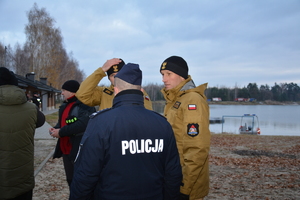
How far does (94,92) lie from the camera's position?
3816 millimetres

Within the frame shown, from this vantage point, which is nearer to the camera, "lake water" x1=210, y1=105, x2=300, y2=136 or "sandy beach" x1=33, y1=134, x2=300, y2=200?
"sandy beach" x1=33, y1=134, x2=300, y2=200

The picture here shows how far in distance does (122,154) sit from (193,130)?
0.93 m

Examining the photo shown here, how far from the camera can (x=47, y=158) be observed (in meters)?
8.49

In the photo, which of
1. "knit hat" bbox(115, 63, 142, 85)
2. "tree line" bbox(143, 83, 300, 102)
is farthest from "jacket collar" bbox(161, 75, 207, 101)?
"tree line" bbox(143, 83, 300, 102)

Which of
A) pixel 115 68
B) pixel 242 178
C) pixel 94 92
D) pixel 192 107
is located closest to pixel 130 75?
pixel 192 107

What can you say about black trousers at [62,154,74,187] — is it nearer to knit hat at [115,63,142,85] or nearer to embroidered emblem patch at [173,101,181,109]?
embroidered emblem patch at [173,101,181,109]

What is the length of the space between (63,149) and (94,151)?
2540 mm

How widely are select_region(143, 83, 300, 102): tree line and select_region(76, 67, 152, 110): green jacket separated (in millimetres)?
114731

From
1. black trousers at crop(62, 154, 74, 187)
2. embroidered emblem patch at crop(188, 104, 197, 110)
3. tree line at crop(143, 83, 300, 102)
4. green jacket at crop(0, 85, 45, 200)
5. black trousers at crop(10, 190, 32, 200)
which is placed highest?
tree line at crop(143, 83, 300, 102)

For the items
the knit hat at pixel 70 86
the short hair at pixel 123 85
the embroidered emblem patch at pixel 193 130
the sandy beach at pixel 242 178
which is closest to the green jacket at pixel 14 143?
the knit hat at pixel 70 86

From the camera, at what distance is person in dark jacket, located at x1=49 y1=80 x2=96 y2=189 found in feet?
13.1

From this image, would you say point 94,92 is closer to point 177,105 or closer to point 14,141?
point 14,141

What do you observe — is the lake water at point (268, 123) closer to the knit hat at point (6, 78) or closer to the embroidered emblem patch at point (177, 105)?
the embroidered emblem patch at point (177, 105)

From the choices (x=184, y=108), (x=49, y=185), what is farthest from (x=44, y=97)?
(x=184, y=108)
